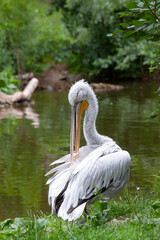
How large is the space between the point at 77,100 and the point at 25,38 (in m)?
15.6

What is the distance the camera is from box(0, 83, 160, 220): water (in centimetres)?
580

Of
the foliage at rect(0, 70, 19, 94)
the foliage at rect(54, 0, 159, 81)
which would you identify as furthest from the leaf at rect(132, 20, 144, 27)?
the foliage at rect(54, 0, 159, 81)

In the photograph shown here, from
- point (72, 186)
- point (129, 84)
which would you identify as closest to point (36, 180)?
point (72, 186)

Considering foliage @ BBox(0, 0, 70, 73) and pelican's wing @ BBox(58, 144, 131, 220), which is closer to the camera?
pelican's wing @ BBox(58, 144, 131, 220)

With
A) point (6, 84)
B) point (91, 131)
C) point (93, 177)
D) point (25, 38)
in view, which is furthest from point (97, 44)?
point (93, 177)

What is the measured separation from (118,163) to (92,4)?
17.2 metres

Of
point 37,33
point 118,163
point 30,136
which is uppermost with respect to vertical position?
point 37,33

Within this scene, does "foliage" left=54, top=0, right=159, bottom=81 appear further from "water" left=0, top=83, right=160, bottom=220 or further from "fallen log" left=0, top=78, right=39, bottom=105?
"fallen log" left=0, top=78, right=39, bottom=105

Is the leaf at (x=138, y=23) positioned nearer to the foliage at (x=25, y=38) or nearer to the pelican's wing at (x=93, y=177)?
the pelican's wing at (x=93, y=177)

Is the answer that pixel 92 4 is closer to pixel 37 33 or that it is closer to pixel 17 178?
pixel 37 33

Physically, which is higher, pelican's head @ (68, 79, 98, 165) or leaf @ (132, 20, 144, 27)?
leaf @ (132, 20, 144, 27)

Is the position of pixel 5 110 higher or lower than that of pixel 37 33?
lower

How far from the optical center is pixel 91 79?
22.3 meters

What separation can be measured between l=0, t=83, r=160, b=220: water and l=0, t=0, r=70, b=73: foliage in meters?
4.25
